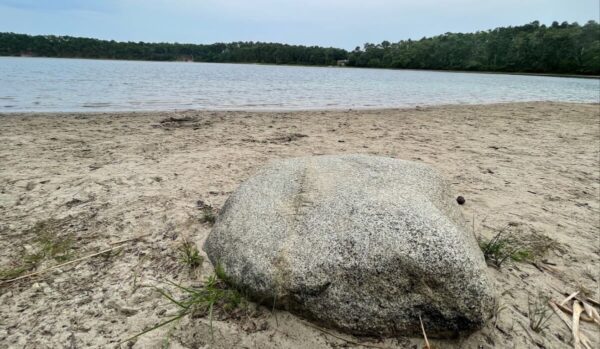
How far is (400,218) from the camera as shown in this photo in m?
2.10

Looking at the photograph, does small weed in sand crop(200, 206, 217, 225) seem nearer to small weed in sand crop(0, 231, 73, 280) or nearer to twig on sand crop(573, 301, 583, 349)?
small weed in sand crop(0, 231, 73, 280)

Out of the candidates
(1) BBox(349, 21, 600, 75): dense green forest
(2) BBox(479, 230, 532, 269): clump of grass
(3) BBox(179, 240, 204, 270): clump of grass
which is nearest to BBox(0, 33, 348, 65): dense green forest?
(1) BBox(349, 21, 600, 75): dense green forest

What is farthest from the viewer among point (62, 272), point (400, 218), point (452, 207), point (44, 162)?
point (44, 162)

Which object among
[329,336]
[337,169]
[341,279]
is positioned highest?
[337,169]

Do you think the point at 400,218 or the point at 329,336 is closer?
the point at 329,336

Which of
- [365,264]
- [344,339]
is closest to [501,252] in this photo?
[365,264]

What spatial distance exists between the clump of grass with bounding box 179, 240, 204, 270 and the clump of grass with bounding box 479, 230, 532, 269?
218 cm

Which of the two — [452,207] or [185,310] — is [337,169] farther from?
[185,310]

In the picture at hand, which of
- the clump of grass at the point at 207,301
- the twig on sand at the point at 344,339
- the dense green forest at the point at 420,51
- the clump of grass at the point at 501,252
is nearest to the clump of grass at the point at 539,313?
the clump of grass at the point at 501,252

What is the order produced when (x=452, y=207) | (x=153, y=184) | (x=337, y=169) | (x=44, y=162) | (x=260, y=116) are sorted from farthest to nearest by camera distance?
(x=260, y=116)
(x=44, y=162)
(x=153, y=184)
(x=337, y=169)
(x=452, y=207)

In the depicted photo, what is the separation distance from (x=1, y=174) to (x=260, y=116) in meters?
6.31

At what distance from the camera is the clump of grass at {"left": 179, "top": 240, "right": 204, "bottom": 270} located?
2492 millimetres

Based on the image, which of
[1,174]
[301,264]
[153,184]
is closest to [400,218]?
[301,264]

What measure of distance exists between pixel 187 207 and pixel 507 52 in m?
85.7
